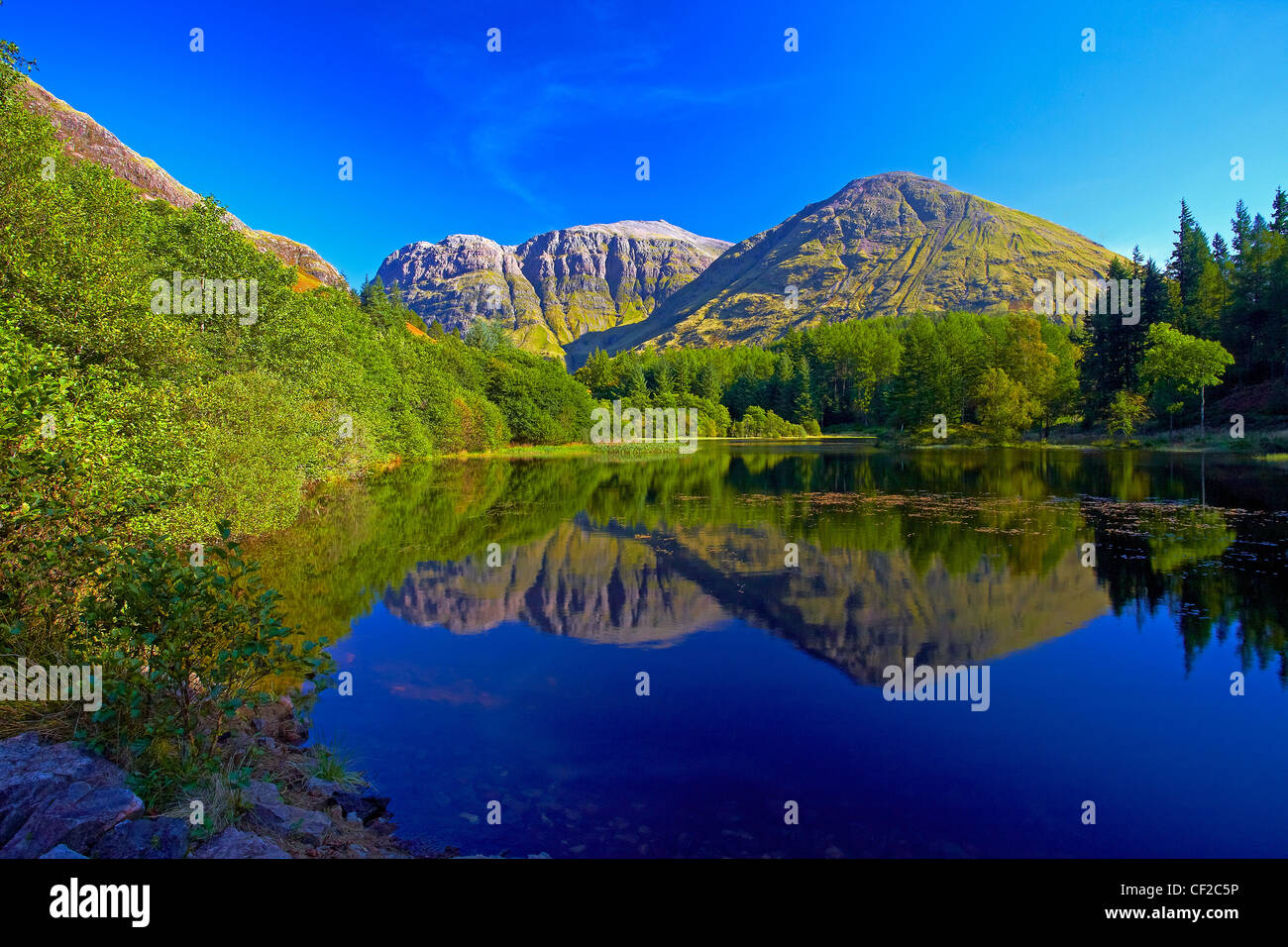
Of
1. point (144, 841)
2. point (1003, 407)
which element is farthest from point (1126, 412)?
point (144, 841)

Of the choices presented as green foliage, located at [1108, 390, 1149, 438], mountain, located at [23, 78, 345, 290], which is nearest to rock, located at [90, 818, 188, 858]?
green foliage, located at [1108, 390, 1149, 438]

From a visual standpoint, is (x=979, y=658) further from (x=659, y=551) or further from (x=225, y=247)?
(x=225, y=247)

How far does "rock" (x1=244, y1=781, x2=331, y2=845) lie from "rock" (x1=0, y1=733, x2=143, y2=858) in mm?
1131

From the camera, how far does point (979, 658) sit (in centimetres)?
1320

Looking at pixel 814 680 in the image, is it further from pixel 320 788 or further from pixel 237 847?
pixel 237 847

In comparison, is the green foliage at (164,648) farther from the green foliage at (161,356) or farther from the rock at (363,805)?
the green foliage at (161,356)

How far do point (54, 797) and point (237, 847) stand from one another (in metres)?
1.70

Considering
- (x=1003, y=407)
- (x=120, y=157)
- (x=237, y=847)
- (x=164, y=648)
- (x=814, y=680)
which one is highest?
(x=120, y=157)

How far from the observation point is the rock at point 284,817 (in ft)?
21.8

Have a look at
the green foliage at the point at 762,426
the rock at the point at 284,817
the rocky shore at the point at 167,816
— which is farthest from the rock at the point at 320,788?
the green foliage at the point at 762,426

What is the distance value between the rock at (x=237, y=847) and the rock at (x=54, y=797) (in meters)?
0.84

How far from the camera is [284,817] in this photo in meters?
6.82
